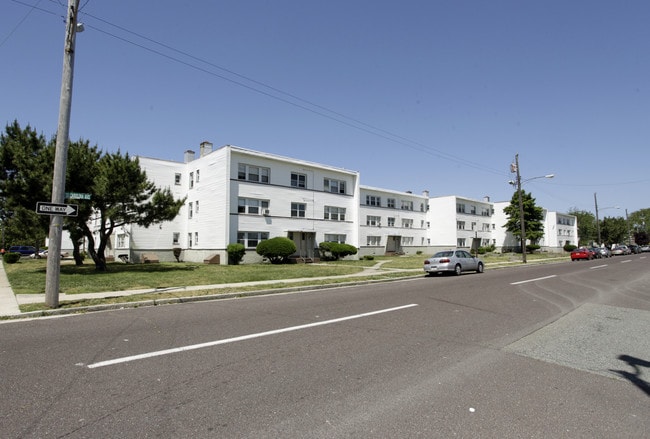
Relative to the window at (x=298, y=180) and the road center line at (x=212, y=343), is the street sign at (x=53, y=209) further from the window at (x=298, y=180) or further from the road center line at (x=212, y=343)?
the window at (x=298, y=180)

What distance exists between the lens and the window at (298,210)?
35.8 metres

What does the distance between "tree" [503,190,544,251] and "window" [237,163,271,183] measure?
1840 inches

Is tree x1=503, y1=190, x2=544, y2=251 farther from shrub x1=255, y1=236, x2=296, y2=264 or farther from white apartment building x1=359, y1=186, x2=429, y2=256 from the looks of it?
shrub x1=255, y1=236, x2=296, y2=264

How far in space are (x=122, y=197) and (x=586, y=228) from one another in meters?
118

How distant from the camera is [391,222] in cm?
5281

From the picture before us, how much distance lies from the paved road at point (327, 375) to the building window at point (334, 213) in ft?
96.1

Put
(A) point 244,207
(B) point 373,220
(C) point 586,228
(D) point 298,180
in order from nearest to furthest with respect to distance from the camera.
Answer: (A) point 244,207 → (D) point 298,180 → (B) point 373,220 → (C) point 586,228

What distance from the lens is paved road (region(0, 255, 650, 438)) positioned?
11.9ft

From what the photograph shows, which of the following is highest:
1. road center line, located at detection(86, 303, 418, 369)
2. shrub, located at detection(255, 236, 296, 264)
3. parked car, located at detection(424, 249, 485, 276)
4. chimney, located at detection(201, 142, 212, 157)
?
chimney, located at detection(201, 142, 212, 157)

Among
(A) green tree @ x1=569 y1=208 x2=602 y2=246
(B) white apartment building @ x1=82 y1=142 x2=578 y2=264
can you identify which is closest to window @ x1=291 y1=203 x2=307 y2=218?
(B) white apartment building @ x1=82 y1=142 x2=578 y2=264

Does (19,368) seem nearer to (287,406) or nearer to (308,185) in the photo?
(287,406)

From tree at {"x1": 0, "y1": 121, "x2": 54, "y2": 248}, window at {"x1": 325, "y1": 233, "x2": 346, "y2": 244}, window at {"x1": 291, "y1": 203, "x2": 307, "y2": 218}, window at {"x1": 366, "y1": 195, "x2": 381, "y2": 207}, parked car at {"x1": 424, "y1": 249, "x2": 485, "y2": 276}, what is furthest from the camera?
window at {"x1": 366, "y1": 195, "x2": 381, "y2": 207}

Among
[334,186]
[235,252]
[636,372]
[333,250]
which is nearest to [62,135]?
[636,372]

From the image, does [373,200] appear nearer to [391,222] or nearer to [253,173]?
[391,222]
